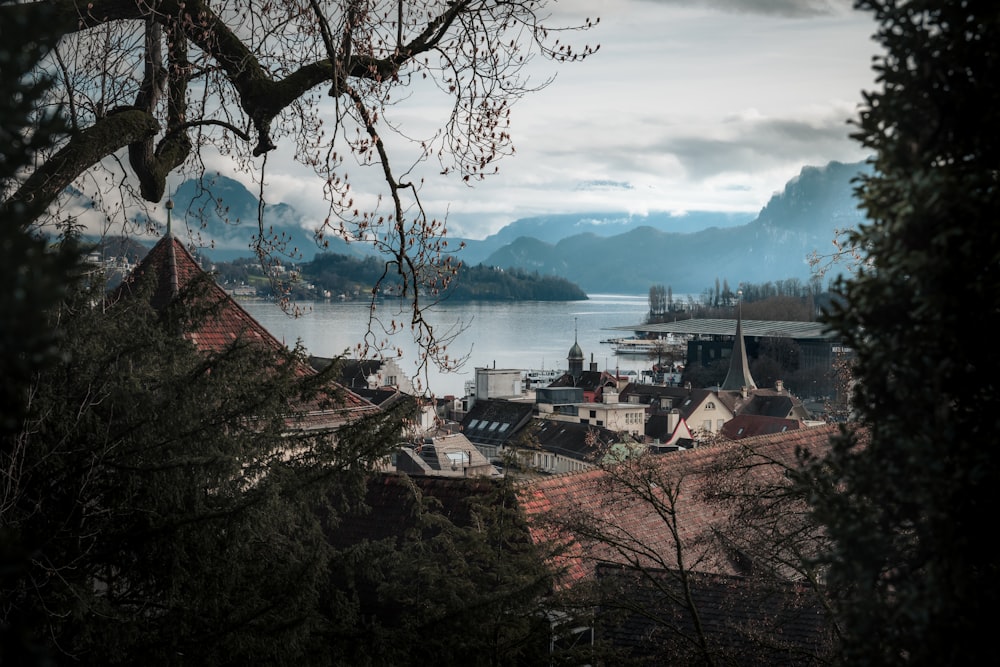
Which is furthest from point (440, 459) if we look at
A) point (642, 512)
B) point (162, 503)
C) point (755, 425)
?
point (755, 425)

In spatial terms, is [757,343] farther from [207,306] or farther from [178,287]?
A: [207,306]

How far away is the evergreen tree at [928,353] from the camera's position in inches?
98.7

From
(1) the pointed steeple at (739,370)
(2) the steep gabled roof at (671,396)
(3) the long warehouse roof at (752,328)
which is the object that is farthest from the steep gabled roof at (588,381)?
(3) the long warehouse roof at (752,328)

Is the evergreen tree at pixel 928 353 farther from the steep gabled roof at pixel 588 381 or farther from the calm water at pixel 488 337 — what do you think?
the steep gabled roof at pixel 588 381

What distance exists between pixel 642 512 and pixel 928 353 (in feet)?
43.2

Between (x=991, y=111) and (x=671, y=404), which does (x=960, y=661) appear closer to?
(x=991, y=111)

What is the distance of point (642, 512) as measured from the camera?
1544cm

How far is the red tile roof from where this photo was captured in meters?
10.3

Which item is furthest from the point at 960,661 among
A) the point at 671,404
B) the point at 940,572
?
the point at 671,404

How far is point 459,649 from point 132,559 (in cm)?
254

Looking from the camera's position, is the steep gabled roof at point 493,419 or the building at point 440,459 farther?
the steep gabled roof at point 493,419

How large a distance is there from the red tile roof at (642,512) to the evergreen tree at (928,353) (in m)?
4.30

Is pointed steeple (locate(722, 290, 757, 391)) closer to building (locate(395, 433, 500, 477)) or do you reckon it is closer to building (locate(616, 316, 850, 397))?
building (locate(616, 316, 850, 397))

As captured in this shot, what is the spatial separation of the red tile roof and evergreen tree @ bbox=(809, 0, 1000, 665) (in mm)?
4302
